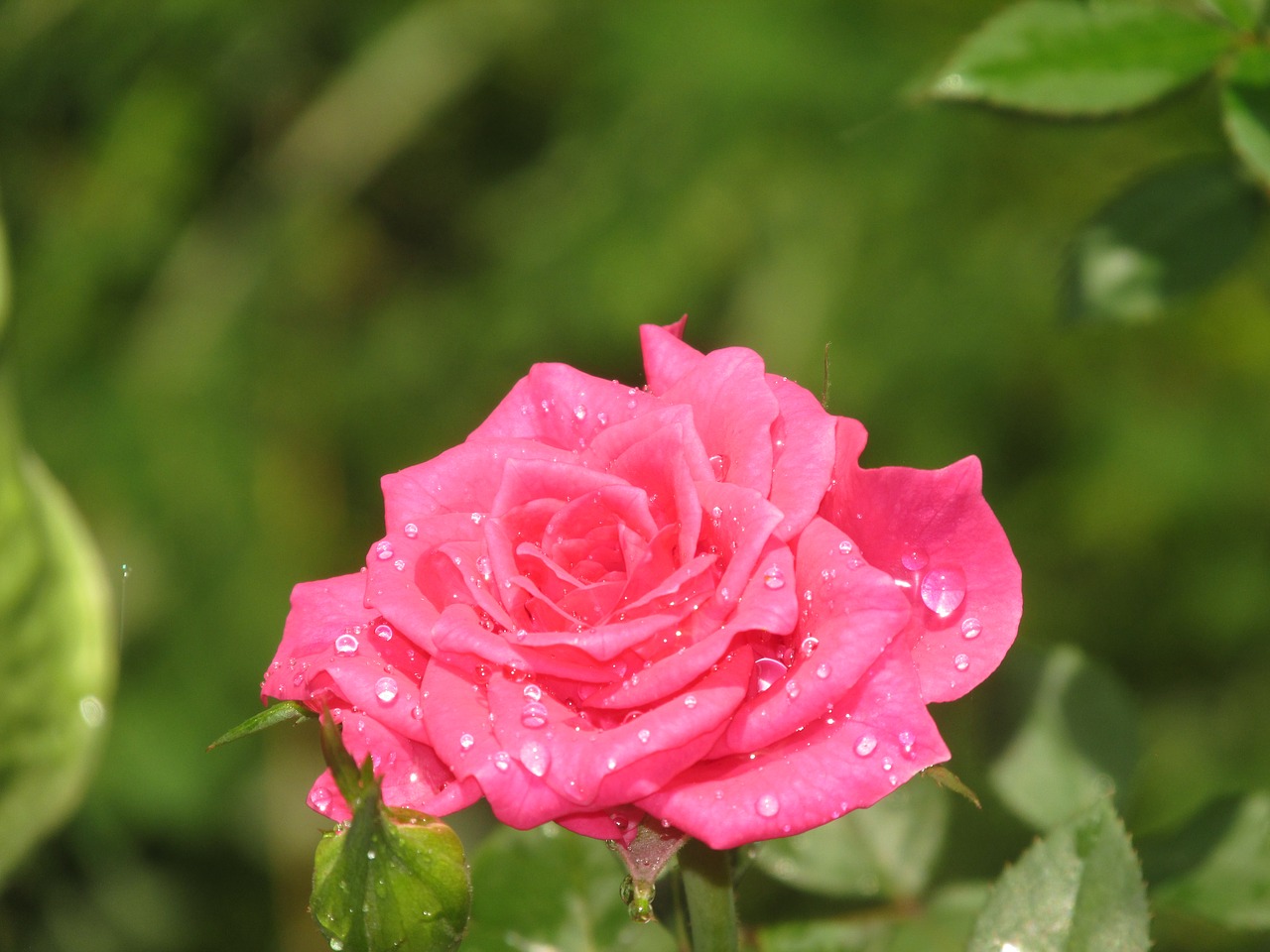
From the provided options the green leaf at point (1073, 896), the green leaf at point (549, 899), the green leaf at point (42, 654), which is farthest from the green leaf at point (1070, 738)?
the green leaf at point (42, 654)

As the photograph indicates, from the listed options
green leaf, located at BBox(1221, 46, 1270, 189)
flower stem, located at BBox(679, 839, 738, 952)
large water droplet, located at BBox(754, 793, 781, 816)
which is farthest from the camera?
green leaf, located at BBox(1221, 46, 1270, 189)

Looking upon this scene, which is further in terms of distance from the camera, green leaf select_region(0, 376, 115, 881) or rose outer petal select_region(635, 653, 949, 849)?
green leaf select_region(0, 376, 115, 881)

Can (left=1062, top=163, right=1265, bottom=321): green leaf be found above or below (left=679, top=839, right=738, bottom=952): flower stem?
above

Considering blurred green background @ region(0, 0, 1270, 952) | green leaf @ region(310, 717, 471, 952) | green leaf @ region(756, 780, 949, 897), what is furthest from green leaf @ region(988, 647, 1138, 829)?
blurred green background @ region(0, 0, 1270, 952)

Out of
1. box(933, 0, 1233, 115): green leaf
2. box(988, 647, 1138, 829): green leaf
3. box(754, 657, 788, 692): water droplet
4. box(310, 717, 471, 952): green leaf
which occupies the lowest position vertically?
box(988, 647, 1138, 829): green leaf

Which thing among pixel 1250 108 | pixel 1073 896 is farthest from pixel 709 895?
pixel 1250 108

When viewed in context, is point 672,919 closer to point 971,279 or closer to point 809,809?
point 809,809

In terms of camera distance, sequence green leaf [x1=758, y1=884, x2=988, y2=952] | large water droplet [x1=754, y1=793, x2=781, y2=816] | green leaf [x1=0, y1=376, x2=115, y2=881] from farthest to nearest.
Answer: green leaf [x1=0, y1=376, x2=115, y2=881], green leaf [x1=758, y1=884, x2=988, y2=952], large water droplet [x1=754, y1=793, x2=781, y2=816]

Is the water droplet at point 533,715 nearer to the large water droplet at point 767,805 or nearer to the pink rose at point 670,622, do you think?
the pink rose at point 670,622

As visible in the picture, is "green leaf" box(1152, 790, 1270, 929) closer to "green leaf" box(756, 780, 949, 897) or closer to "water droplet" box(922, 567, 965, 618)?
"green leaf" box(756, 780, 949, 897)
